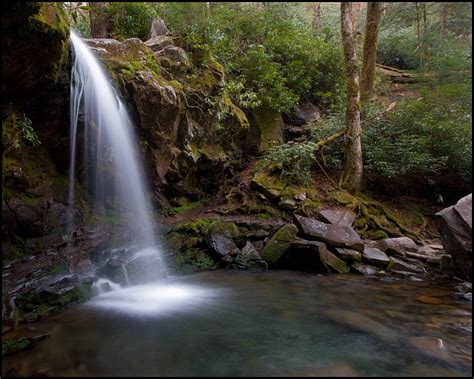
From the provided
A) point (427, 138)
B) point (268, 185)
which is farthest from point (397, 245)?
point (268, 185)

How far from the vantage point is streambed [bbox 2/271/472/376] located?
2.92 m

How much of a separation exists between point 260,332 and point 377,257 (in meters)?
3.55

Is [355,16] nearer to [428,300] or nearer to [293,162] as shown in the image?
[293,162]

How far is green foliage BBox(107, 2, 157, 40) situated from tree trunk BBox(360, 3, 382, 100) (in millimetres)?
6535

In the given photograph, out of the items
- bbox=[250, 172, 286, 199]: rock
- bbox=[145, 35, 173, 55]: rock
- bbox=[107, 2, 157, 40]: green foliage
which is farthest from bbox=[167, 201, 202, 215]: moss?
bbox=[107, 2, 157, 40]: green foliage

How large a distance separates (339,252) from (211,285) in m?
2.62

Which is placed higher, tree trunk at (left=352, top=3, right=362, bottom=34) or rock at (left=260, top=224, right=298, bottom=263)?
tree trunk at (left=352, top=3, right=362, bottom=34)

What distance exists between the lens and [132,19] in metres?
9.52

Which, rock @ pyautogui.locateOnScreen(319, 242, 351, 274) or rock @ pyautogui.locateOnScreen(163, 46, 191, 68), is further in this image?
rock @ pyautogui.locateOnScreen(163, 46, 191, 68)

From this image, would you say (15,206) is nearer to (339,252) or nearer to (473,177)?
(339,252)

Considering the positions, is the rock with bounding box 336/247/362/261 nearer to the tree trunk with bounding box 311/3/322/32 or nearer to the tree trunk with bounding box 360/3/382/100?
the tree trunk with bounding box 360/3/382/100

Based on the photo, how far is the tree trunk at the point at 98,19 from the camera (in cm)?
889

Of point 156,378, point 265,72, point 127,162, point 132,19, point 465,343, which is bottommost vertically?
point 465,343

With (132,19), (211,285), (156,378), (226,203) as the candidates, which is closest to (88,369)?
(156,378)
